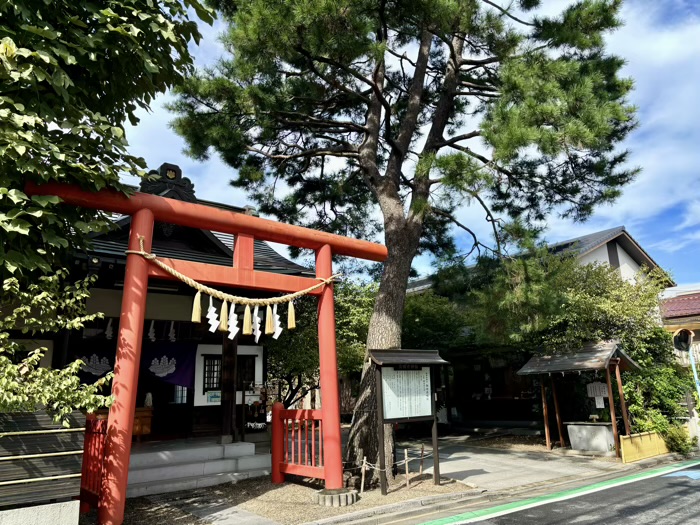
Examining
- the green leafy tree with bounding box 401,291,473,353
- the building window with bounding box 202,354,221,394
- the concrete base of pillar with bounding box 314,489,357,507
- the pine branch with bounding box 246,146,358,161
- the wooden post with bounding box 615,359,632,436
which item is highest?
the pine branch with bounding box 246,146,358,161

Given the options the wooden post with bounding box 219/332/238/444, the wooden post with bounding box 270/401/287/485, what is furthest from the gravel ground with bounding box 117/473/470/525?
the wooden post with bounding box 219/332/238/444

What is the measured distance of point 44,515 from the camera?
4.87 metres

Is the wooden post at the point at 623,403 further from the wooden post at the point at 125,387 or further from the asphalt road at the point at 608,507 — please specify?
the wooden post at the point at 125,387

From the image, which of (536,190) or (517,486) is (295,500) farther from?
(536,190)

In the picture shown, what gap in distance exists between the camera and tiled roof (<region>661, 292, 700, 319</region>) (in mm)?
21594

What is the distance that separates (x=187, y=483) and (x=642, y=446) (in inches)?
404

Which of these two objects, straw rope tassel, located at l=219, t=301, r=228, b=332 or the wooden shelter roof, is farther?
the wooden shelter roof

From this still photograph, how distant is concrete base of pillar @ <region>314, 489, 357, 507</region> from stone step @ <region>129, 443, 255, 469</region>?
10.3 ft

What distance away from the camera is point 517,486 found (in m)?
8.47

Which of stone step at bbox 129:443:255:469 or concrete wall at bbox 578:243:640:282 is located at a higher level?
concrete wall at bbox 578:243:640:282

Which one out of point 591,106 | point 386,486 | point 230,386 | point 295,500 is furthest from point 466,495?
point 591,106

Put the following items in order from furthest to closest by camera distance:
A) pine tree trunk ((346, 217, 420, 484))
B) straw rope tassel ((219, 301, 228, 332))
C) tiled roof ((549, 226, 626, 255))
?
tiled roof ((549, 226, 626, 255)) < pine tree trunk ((346, 217, 420, 484)) < straw rope tassel ((219, 301, 228, 332))

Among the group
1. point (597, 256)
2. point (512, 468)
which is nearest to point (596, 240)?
point (597, 256)

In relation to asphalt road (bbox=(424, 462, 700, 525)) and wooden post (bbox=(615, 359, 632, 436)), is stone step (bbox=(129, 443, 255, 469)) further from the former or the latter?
wooden post (bbox=(615, 359, 632, 436))
